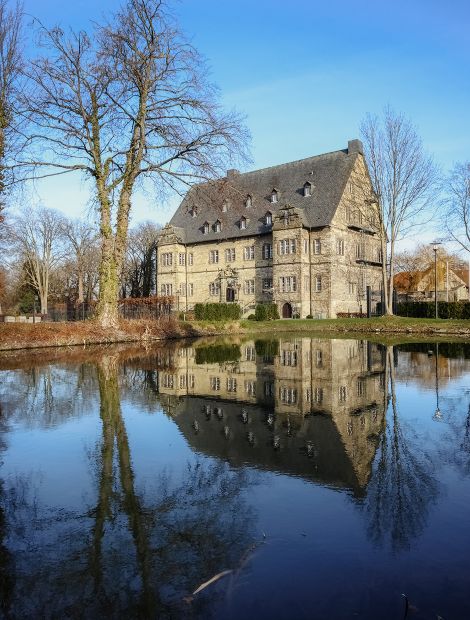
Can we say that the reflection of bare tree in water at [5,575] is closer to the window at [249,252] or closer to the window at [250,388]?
the window at [250,388]

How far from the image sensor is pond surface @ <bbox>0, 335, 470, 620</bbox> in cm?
298

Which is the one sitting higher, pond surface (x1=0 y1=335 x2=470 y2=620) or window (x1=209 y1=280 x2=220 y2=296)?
window (x1=209 y1=280 x2=220 y2=296)

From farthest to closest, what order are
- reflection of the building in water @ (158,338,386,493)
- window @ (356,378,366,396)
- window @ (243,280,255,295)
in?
window @ (243,280,255,295) < window @ (356,378,366,396) < reflection of the building in water @ (158,338,386,493)

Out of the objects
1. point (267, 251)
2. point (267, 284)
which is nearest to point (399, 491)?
point (267, 284)

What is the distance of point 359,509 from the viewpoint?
4.11m

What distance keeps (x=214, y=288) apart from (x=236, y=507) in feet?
169

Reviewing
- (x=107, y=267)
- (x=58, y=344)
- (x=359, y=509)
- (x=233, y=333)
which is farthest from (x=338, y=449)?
(x=233, y=333)

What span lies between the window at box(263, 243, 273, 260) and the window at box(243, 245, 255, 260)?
4.90ft

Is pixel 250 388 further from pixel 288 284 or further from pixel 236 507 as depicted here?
pixel 288 284

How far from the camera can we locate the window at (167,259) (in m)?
57.1

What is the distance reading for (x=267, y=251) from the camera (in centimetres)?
5097

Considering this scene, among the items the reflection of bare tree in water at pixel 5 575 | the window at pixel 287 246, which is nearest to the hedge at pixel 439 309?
the window at pixel 287 246

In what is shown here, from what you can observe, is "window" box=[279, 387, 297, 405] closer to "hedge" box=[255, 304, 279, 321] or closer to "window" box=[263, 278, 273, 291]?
"hedge" box=[255, 304, 279, 321]

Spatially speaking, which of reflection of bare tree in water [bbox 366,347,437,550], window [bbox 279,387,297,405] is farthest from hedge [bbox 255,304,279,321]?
reflection of bare tree in water [bbox 366,347,437,550]
